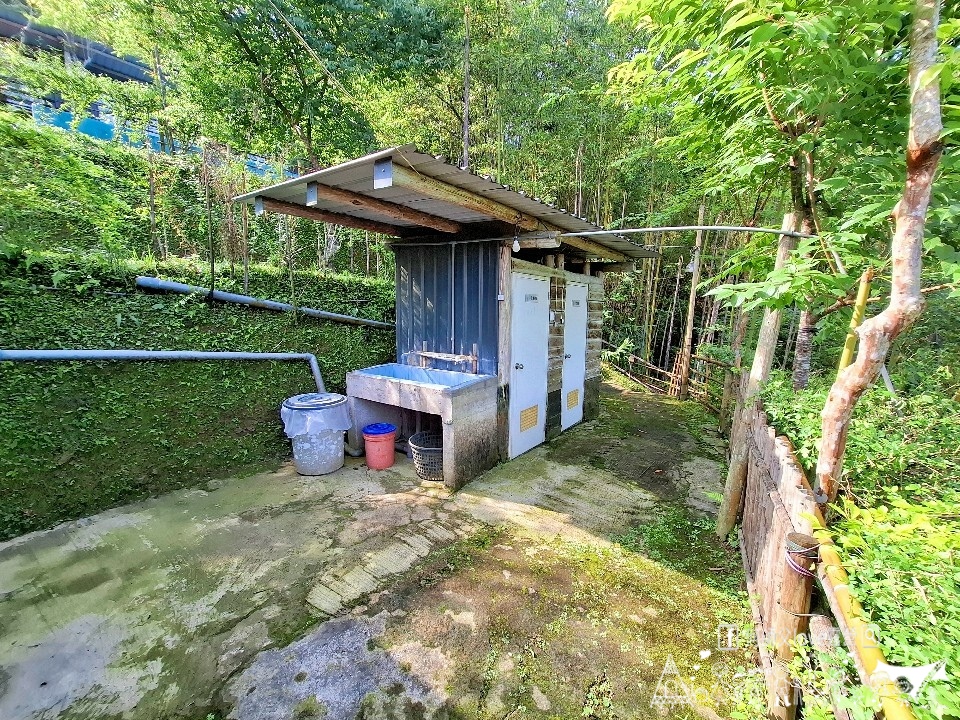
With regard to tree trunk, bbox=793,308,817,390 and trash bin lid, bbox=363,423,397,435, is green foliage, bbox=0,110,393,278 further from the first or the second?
tree trunk, bbox=793,308,817,390

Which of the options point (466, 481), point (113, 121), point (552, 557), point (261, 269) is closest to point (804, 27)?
point (552, 557)

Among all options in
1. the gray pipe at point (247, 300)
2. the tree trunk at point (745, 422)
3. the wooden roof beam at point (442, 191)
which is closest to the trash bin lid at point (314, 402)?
the gray pipe at point (247, 300)

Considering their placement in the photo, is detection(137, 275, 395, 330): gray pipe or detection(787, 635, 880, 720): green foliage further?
detection(137, 275, 395, 330): gray pipe

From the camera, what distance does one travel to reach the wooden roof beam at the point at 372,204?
298 centimetres

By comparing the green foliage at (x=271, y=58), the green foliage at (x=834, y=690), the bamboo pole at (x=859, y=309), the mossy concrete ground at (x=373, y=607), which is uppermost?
the green foliage at (x=271, y=58)

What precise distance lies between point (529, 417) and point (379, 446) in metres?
1.76

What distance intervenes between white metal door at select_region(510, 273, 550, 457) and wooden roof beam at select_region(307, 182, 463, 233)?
99cm

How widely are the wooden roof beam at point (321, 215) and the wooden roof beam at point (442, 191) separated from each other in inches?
44.8

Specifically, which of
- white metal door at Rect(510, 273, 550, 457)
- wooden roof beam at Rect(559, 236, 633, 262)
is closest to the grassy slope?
white metal door at Rect(510, 273, 550, 457)

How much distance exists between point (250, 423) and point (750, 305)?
439cm

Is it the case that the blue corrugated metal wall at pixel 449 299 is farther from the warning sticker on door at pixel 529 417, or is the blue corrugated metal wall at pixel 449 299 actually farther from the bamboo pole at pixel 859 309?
the bamboo pole at pixel 859 309

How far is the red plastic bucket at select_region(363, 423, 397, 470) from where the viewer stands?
157 inches

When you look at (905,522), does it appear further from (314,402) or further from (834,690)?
(314,402)

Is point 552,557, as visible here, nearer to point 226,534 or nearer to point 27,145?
point 226,534
